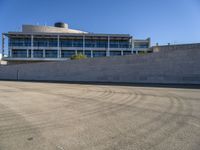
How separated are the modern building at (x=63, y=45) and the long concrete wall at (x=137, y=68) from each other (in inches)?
1667

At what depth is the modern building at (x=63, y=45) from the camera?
71.9m

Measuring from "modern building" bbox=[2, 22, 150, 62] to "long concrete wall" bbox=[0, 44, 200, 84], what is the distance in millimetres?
42332

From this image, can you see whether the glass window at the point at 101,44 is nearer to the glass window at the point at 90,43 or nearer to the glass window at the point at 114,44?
the glass window at the point at 90,43

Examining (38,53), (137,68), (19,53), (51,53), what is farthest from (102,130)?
(19,53)

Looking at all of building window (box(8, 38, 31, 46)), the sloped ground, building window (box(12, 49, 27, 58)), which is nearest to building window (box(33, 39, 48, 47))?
building window (box(8, 38, 31, 46))

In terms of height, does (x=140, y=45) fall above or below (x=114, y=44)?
above

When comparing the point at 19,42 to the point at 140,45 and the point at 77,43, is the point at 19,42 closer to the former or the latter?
the point at 77,43

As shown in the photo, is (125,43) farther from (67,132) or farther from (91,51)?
(67,132)

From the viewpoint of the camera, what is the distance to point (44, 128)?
4.75 metres

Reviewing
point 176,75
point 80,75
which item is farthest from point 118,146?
point 80,75

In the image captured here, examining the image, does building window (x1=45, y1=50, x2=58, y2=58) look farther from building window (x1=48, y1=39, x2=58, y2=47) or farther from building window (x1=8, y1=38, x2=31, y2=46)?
building window (x1=8, y1=38, x2=31, y2=46)

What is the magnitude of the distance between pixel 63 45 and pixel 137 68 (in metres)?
58.0

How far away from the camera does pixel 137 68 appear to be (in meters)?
19.9

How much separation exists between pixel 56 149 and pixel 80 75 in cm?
2215
